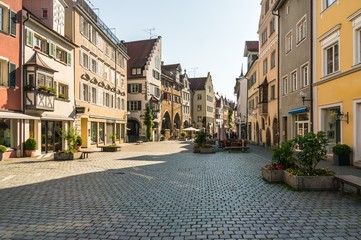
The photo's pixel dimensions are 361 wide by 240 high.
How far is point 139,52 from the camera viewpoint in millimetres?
57750

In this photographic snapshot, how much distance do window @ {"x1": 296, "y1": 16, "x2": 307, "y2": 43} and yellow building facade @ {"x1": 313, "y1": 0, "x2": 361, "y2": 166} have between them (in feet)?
6.61

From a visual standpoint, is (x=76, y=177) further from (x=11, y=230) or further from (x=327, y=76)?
(x=327, y=76)

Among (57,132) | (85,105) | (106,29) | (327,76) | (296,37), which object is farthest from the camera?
(106,29)

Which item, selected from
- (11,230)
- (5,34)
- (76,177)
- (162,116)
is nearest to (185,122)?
(162,116)

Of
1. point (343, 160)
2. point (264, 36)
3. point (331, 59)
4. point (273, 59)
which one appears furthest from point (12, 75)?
point (264, 36)

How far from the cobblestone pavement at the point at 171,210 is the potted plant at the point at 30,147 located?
10511 millimetres

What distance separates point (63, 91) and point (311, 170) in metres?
22.9

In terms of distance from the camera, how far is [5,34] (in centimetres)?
1955

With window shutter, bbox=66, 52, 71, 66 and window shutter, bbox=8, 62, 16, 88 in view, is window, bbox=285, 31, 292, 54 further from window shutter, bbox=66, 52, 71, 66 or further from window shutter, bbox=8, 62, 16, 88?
window shutter, bbox=8, 62, 16, 88

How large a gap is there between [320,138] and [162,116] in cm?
5285

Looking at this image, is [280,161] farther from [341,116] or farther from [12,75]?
[12,75]

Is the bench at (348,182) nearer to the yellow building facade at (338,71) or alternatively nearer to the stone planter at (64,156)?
the yellow building facade at (338,71)

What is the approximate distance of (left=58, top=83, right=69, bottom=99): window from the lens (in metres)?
26.9

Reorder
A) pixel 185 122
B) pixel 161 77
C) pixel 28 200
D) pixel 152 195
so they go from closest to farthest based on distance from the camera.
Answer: pixel 28 200, pixel 152 195, pixel 161 77, pixel 185 122
